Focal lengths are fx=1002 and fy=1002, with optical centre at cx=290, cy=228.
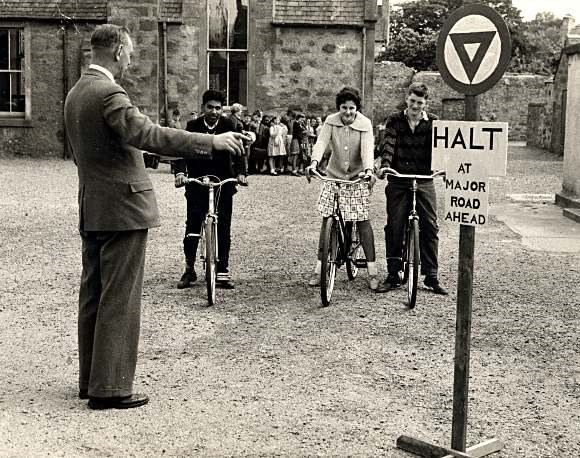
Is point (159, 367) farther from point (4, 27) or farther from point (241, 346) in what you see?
point (4, 27)

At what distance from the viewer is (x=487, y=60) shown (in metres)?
4.84

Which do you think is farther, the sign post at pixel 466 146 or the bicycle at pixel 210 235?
the bicycle at pixel 210 235

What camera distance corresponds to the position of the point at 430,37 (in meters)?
63.8

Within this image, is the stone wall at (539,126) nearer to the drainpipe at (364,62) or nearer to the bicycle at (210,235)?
the drainpipe at (364,62)

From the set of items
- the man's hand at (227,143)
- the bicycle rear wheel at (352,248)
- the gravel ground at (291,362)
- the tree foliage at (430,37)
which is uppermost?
the tree foliage at (430,37)

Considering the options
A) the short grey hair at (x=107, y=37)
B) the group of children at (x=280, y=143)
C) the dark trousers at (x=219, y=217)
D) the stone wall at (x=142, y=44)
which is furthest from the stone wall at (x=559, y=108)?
the short grey hair at (x=107, y=37)

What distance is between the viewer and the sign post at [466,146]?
482 centimetres

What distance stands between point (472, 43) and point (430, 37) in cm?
6057

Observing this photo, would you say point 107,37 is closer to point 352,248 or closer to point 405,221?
point 405,221

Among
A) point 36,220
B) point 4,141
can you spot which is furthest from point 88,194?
point 4,141

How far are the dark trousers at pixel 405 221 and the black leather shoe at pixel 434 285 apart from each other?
0.19 ft

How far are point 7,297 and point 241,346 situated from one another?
2.75m

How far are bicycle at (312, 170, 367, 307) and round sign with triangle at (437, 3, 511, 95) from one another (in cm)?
380

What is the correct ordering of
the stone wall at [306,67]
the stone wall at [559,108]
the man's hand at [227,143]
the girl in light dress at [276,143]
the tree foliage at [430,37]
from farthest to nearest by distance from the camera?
the tree foliage at [430,37] → the stone wall at [559,108] → the stone wall at [306,67] → the girl in light dress at [276,143] → the man's hand at [227,143]
